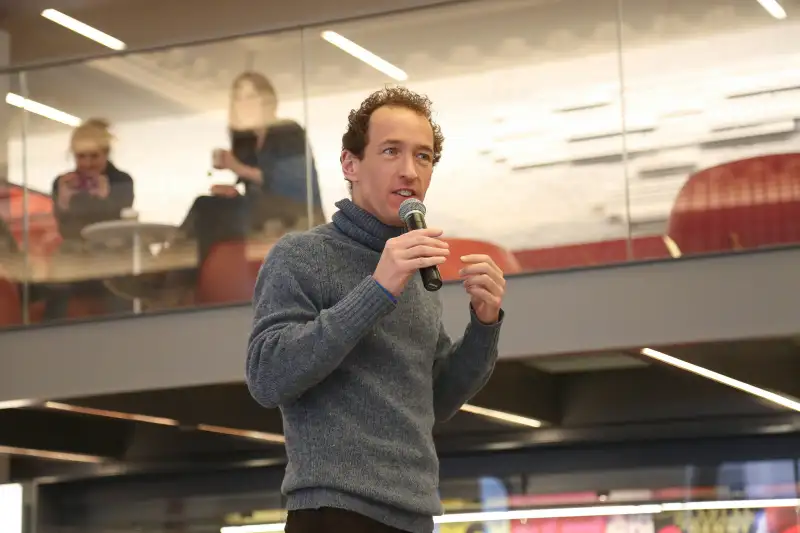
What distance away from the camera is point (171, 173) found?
5039mm

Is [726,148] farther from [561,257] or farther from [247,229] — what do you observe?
[247,229]

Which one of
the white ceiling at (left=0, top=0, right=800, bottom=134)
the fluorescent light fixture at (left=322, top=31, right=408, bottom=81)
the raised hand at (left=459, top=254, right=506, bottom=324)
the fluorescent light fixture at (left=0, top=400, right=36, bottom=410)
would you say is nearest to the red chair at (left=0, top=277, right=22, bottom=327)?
the fluorescent light fixture at (left=0, top=400, right=36, bottom=410)

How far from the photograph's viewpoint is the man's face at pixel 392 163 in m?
1.79

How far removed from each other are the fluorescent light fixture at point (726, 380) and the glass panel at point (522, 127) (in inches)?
34.7

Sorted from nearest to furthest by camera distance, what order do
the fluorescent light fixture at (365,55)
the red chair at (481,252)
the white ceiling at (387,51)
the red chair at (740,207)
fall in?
the red chair at (740,207)
the white ceiling at (387,51)
the red chair at (481,252)
the fluorescent light fixture at (365,55)

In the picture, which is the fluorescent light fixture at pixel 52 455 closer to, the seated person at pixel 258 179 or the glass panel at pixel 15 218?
the glass panel at pixel 15 218

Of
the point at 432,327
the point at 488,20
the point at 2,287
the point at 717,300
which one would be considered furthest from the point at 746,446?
the point at 432,327

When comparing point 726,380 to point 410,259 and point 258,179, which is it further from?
point 410,259

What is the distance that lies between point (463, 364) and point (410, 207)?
0.25 m

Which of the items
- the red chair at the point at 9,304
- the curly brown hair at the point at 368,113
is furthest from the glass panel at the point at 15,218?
the curly brown hair at the point at 368,113

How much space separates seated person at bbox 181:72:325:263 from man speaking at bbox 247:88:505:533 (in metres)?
2.88

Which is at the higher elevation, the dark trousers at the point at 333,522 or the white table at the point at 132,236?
the white table at the point at 132,236

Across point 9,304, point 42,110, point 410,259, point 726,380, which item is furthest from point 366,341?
point 726,380

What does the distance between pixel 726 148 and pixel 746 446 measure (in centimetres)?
276
